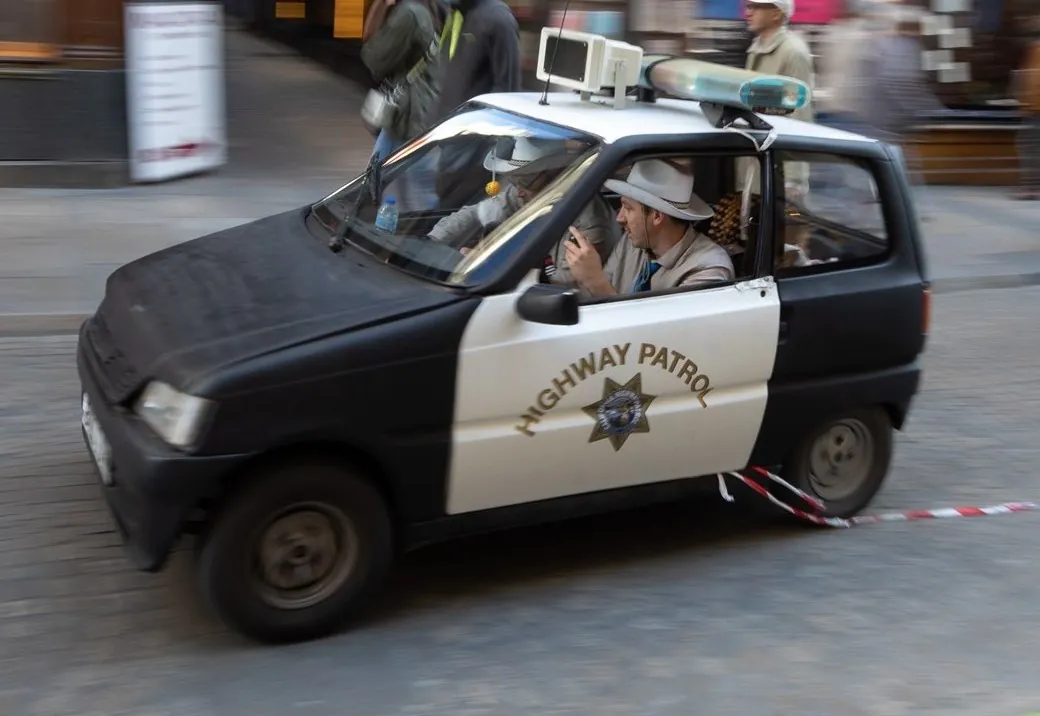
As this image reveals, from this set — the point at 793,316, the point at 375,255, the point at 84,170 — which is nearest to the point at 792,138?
the point at 793,316

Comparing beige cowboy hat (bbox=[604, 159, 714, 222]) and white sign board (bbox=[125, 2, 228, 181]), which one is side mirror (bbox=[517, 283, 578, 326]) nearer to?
beige cowboy hat (bbox=[604, 159, 714, 222])

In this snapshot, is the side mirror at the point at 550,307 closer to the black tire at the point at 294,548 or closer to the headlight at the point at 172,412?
the black tire at the point at 294,548

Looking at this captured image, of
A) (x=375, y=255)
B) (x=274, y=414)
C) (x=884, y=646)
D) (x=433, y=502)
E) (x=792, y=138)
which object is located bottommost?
(x=884, y=646)

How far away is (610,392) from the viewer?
4438mm

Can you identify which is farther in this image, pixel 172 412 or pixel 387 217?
pixel 387 217

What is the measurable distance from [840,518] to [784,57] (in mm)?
3443

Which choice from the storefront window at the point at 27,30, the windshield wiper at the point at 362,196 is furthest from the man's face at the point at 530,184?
the storefront window at the point at 27,30

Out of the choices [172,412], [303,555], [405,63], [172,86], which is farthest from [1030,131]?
[172,412]

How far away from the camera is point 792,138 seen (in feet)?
16.0

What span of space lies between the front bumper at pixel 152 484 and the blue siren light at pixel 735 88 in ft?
7.13

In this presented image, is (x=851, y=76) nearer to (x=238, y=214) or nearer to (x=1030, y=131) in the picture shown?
(x=1030, y=131)

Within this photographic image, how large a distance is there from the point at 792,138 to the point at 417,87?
3.84 metres

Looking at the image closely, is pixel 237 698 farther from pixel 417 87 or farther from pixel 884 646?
pixel 417 87

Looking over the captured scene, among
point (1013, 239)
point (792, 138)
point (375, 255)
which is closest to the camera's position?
point (375, 255)
